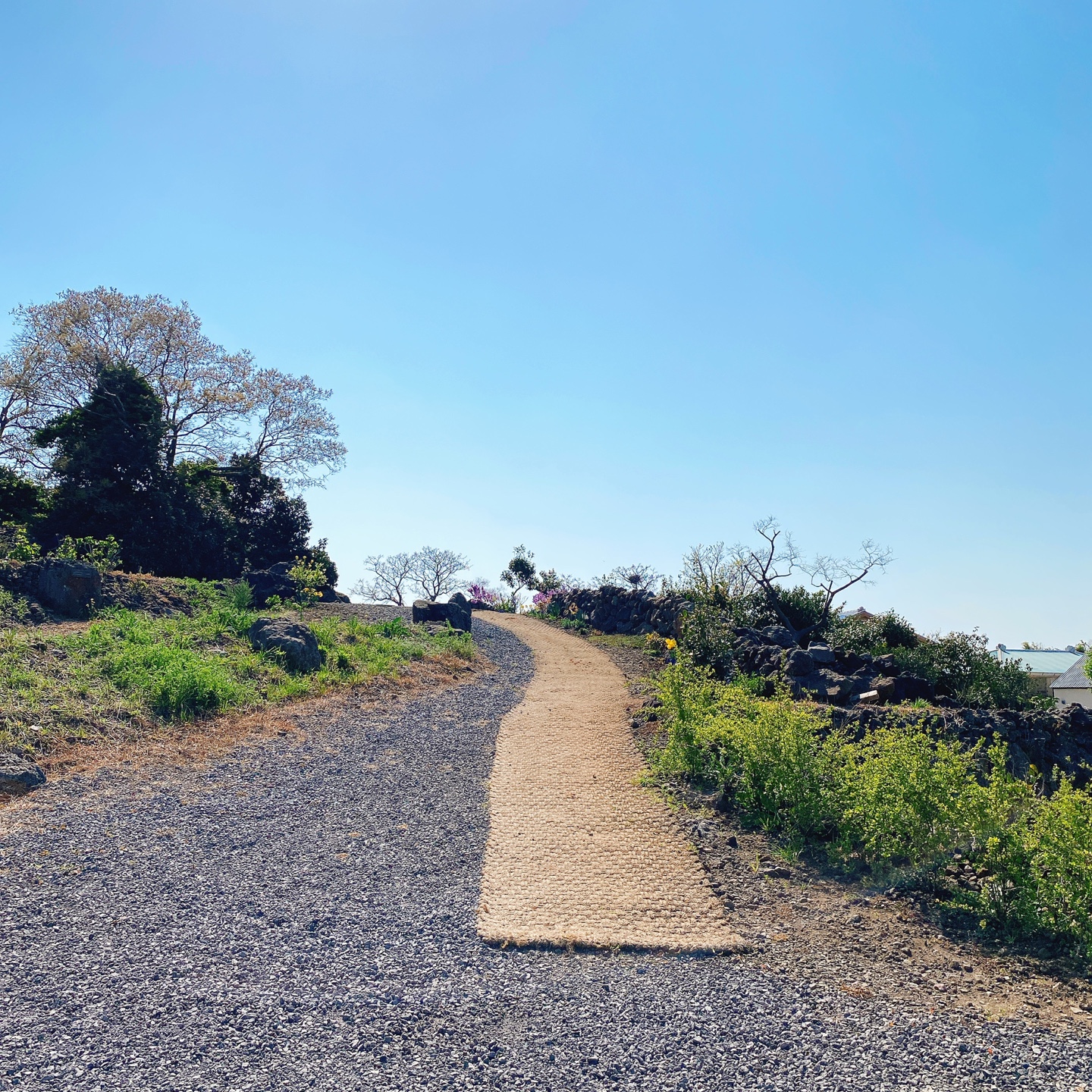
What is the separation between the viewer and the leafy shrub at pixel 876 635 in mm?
13305

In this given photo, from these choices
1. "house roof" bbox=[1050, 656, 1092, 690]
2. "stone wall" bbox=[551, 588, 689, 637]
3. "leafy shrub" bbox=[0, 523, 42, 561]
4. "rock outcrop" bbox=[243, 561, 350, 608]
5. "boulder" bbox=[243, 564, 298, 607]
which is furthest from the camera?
"house roof" bbox=[1050, 656, 1092, 690]

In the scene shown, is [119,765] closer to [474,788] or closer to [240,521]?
[474,788]

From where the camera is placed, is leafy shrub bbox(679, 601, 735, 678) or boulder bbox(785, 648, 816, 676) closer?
boulder bbox(785, 648, 816, 676)

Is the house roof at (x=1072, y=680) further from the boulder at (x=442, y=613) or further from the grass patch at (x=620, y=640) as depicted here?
the boulder at (x=442, y=613)

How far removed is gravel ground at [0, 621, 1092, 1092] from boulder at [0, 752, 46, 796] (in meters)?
0.47

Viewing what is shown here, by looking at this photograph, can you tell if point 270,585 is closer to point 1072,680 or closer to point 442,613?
point 442,613

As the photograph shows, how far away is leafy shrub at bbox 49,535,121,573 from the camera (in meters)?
13.4

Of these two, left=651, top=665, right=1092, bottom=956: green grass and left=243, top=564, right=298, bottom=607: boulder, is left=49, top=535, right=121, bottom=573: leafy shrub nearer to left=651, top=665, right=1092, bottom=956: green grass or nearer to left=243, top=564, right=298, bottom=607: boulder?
left=243, top=564, right=298, bottom=607: boulder

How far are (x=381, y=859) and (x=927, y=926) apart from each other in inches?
142

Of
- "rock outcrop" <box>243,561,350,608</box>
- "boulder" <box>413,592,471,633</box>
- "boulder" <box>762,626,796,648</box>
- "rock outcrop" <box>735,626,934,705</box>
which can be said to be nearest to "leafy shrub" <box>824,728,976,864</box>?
"rock outcrop" <box>735,626,934,705</box>

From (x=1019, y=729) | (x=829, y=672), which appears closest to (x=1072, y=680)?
(x=829, y=672)

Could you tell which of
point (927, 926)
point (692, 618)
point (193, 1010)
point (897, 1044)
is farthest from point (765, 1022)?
point (692, 618)

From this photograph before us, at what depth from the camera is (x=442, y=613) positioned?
55.7 feet

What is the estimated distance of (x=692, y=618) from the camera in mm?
13703
